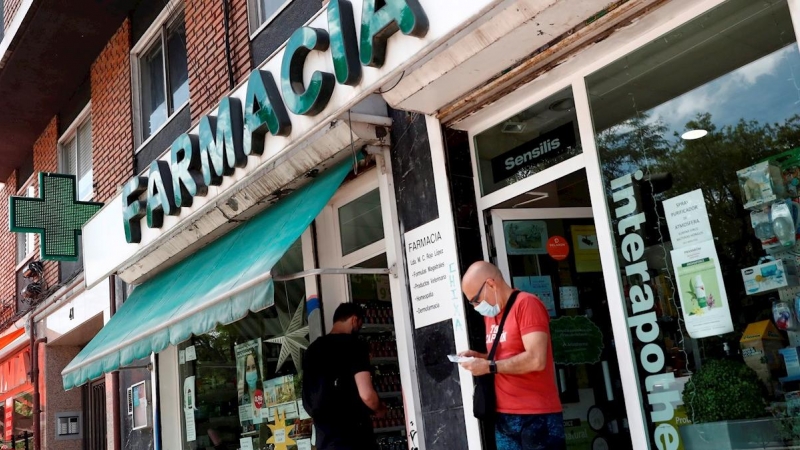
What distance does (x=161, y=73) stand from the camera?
10.8 meters

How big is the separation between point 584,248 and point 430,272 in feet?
3.65

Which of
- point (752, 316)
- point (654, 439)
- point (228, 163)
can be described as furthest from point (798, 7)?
point (228, 163)

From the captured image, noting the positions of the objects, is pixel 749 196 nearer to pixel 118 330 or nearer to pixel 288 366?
pixel 288 366

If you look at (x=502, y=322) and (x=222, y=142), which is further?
(x=222, y=142)

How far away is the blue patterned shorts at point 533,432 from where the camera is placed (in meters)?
4.40

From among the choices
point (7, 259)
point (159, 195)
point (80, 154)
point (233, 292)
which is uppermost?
point (80, 154)

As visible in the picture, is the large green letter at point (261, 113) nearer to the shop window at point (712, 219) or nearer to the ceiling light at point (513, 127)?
the ceiling light at point (513, 127)

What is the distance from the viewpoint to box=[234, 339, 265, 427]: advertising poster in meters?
8.09

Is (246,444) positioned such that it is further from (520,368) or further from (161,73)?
(161,73)

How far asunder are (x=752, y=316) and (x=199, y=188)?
4974mm

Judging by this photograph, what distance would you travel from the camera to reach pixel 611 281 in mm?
4781

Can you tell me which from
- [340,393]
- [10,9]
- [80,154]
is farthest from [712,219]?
[10,9]

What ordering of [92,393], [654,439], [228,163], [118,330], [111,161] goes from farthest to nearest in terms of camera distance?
[92,393] → [111,161] → [118,330] → [228,163] → [654,439]

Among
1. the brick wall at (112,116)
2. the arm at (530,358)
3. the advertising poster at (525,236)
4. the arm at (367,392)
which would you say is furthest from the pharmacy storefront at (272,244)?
the brick wall at (112,116)
